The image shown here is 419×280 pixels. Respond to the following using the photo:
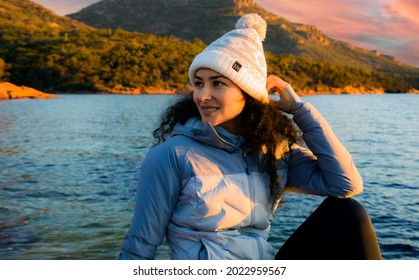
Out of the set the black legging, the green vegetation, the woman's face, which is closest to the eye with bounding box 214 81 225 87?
the woman's face

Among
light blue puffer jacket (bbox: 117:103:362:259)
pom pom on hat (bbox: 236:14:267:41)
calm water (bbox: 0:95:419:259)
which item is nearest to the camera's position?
light blue puffer jacket (bbox: 117:103:362:259)

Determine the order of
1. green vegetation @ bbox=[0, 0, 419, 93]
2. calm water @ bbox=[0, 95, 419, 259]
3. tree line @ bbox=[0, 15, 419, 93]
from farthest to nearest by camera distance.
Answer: green vegetation @ bbox=[0, 0, 419, 93] → tree line @ bbox=[0, 15, 419, 93] → calm water @ bbox=[0, 95, 419, 259]

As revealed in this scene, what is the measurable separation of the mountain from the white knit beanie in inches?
3293

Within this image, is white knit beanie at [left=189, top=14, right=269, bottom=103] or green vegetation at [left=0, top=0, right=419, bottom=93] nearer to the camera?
white knit beanie at [left=189, top=14, right=269, bottom=103]

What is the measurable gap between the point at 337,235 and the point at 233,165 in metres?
0.50

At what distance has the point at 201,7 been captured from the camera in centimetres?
11125

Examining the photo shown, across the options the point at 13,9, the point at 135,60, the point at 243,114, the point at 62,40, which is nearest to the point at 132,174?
the point at 243,114

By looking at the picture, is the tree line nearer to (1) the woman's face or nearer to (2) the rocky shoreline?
(2) the rocky shoreline

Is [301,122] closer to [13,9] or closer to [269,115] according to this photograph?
[269,115]

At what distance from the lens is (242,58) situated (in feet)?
6.48

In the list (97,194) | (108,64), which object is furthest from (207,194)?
(108,64)

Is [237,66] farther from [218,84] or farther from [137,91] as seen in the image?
[137,91]

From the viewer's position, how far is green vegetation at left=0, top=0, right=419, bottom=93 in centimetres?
5550

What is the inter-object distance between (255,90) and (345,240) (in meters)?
0.71
